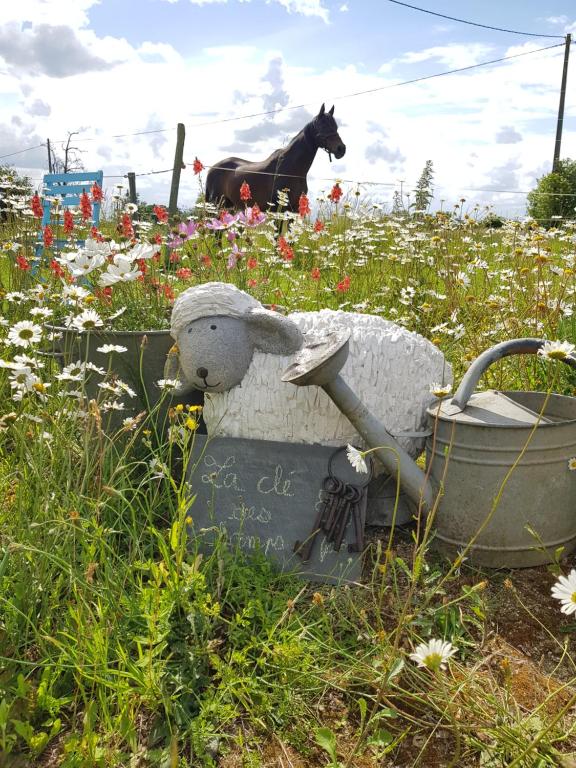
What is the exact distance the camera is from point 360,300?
191 inches

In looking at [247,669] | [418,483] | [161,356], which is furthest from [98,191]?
[247,669]

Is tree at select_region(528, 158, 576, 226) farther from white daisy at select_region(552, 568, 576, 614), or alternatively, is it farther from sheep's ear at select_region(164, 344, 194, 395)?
white daisy at select_region(552, 568, 576, 614)

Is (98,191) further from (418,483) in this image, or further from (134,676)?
(134,676)

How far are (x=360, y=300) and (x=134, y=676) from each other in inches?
144

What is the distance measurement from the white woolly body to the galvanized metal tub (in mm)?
178

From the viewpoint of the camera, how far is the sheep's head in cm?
237

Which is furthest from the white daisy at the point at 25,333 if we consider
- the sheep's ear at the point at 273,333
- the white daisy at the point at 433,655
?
the white daisy at the point at 433,655

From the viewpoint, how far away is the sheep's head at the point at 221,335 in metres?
2.37

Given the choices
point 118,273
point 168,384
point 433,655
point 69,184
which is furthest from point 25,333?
point 69,184

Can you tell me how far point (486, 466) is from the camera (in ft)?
7.02

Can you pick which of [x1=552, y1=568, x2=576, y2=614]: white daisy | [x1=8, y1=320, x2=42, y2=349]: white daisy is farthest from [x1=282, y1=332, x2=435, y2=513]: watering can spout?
[x1=552, y1=568, x2=576, y2=614]: white daisy

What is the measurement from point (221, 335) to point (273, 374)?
237mm

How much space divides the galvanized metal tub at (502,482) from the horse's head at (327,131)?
20.8ft

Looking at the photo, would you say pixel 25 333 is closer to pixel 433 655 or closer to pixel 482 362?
pixel 482 362
